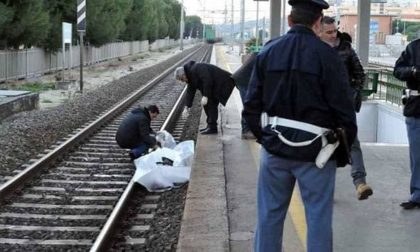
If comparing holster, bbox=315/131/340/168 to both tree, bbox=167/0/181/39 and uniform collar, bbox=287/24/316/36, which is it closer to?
uniform collar, bbox=287/24/316/36

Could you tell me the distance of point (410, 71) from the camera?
573 centimetres

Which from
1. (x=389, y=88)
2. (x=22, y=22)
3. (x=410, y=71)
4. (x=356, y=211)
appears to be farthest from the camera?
(x=22, y=22)

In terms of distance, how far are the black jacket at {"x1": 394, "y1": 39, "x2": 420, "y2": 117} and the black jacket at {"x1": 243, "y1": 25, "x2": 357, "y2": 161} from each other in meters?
2.31

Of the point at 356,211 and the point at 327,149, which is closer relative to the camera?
the point at 327,149

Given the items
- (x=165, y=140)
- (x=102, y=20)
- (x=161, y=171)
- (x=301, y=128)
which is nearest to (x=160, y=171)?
(x=161, y=171)

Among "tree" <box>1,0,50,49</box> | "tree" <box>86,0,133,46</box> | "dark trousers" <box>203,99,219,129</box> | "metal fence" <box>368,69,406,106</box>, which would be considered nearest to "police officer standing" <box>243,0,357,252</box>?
"dark trousers" <box>203,99,219,129</box>

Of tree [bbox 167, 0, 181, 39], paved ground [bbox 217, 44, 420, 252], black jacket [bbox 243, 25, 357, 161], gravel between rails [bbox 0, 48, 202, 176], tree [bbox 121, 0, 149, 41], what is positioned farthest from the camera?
tree [bbox 167, 0, 181, 39]

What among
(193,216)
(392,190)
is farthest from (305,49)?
(392,190)

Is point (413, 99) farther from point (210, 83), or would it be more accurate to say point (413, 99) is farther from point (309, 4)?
point (210, 83)

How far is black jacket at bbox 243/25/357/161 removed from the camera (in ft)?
11.9

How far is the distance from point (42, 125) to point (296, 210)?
862cm

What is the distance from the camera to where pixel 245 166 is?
862cm

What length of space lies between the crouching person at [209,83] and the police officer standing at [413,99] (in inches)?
212

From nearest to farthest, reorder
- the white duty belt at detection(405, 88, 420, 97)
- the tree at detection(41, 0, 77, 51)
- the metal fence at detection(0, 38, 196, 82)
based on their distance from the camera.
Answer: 1. the white duty belt at detection(405, 88, 420, 97)
2. the metal fence at detection(0, 38, 196, 82)
3. the tree at detection(41, 0, 77, 51)
